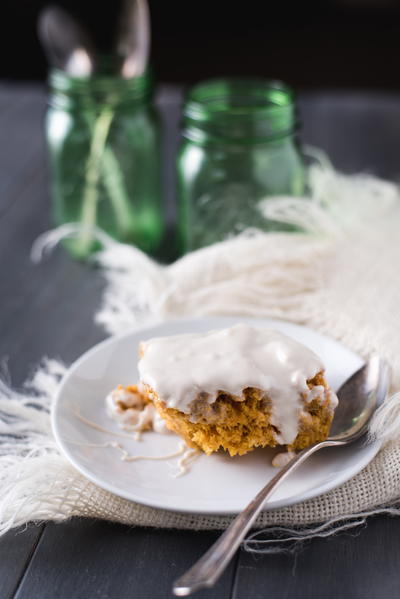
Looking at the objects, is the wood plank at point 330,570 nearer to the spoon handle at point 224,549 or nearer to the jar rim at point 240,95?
the spoon handle at point 224,549

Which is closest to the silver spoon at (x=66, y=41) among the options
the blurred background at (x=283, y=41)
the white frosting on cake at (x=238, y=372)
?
the white frosting on cake at (x=238, y=372)

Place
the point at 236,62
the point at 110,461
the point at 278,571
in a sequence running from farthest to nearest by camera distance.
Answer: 1. the point at 236,62
2. the point at 110,461
3. the point at 278,571

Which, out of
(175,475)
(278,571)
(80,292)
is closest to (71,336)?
(80,292)

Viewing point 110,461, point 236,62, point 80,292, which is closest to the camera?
point 110,461

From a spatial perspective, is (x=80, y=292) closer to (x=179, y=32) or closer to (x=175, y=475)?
(x=175, y=475)

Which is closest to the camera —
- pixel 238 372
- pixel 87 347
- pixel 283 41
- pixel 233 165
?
pixel 238 372

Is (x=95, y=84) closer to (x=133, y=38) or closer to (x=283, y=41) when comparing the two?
(x=133, y=38)

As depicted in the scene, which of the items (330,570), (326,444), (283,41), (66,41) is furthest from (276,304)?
(283,41)
